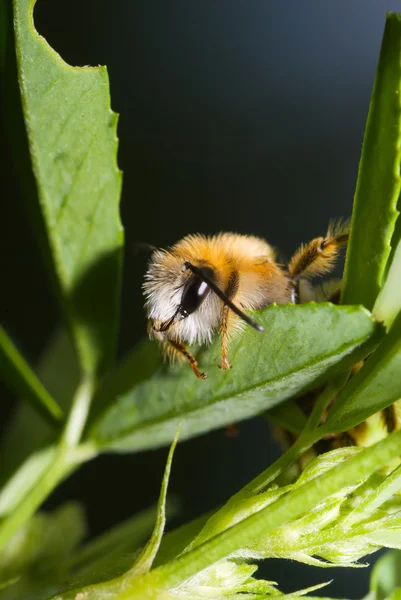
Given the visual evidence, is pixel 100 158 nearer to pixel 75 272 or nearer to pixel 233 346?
pixel 75 272

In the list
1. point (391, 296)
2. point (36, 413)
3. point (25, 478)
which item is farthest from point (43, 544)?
point (391, 296)

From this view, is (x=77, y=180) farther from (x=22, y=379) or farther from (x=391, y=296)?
(x=391, y=296)

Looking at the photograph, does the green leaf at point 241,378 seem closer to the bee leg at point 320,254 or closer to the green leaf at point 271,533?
the green leaf at point 271,533

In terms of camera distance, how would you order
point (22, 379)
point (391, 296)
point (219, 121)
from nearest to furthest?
point (391, 296) → point (22, 379) → point (219, 121)

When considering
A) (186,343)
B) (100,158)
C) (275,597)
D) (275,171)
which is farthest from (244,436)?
(275,597)

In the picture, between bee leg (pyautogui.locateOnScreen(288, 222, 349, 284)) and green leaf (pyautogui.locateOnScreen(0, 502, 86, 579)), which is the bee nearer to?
bee leg (pyautogui.locateOnScreen(288, 222, 349, 284))

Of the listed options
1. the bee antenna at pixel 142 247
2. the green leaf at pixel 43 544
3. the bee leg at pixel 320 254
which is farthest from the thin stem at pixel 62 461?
the bee leg at pixel 320 254
